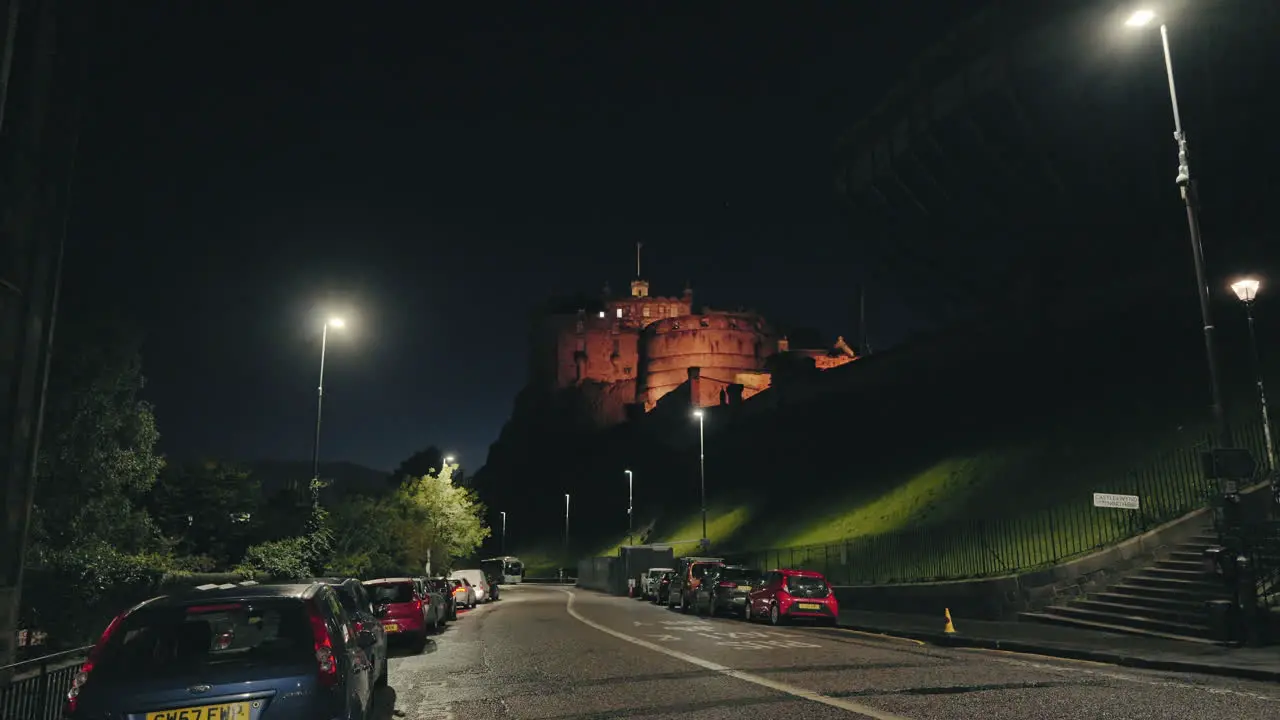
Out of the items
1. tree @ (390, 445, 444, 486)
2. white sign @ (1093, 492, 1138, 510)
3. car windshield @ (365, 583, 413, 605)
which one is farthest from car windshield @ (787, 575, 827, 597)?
tree @ (390, 445, 444, 486)

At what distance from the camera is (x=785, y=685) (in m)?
11.0

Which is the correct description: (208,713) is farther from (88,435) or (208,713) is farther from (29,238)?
(88,435)

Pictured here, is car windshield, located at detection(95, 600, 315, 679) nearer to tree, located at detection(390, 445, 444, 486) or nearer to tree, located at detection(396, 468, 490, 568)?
tree, located at detection(396, 468, 490, 568)

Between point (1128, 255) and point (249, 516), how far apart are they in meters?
43.9

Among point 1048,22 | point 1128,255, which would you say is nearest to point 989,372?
point 1128,255

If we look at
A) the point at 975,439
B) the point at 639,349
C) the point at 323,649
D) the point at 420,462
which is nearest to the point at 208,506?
the point at 323,649

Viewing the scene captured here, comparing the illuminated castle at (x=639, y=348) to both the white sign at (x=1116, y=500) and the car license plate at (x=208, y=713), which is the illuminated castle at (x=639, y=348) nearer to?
the white sign at (x=1116, y=500)

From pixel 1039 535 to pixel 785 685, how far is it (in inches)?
649

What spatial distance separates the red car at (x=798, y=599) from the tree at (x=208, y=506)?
1932 cm

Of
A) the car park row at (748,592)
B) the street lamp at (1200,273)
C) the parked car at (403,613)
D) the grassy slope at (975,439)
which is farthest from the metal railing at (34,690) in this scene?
the grassy slope at (975,439)

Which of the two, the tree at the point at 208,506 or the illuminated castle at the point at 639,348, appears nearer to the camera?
the tree at the point at 208,506

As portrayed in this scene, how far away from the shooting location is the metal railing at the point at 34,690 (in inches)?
292

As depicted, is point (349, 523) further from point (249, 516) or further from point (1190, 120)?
point (1190, 120)

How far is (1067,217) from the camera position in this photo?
65.1 m
